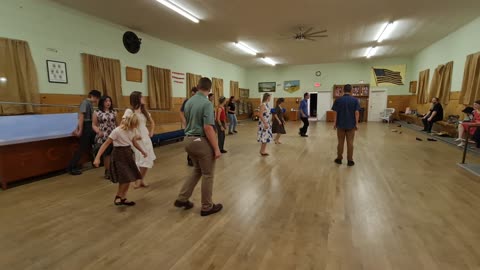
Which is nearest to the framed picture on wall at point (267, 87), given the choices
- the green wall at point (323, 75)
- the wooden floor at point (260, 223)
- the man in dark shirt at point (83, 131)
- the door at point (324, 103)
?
the green wall at point (323, 75)

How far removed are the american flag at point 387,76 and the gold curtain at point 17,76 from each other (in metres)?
15.9

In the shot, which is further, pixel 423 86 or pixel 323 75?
pixel 323 75

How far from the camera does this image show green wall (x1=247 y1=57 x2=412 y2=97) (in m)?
14.1

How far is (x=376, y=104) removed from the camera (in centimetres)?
1452

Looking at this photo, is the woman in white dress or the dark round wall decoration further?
the dark round wall decoration

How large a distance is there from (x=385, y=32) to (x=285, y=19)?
13.5 feet

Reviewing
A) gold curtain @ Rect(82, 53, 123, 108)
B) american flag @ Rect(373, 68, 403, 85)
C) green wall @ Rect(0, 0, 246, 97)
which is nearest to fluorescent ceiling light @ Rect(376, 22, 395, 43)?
american flag @ Rect(373, 68, 403, 85)

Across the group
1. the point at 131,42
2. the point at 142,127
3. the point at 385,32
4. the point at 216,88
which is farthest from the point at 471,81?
the point at 131,42

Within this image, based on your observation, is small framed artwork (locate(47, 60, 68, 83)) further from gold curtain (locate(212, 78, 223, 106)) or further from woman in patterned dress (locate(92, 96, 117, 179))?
gold curtain (locate(212, 78, 223, 106))

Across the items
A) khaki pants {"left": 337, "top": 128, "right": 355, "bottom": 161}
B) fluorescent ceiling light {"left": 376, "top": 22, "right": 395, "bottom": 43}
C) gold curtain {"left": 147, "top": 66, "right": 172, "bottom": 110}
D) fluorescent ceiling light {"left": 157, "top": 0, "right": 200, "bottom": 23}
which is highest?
fluorescent ceiling light {"left": 376, "top": 22, "right": 395, "bottom": 43}

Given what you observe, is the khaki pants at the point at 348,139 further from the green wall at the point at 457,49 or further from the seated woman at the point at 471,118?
the green wall at the point at 457,49

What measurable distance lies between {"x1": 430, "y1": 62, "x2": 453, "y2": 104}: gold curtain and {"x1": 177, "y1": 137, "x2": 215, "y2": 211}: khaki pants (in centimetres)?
1000

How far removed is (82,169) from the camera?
4.65 m

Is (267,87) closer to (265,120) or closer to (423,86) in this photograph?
(423,86)
